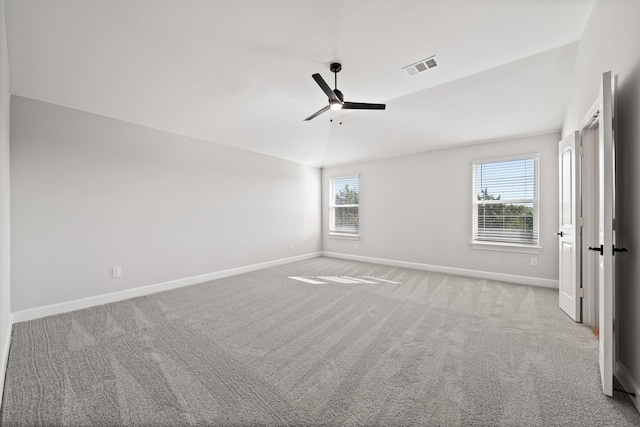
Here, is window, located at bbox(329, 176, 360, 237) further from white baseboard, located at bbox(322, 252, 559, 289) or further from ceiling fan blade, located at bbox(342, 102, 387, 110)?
ceiling fan blade, located at bbox(342, 102, 387, 110)

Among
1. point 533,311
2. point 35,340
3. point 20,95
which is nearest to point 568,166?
point 533,311

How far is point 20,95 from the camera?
2.94 meters

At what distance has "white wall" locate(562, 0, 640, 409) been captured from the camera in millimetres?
1658

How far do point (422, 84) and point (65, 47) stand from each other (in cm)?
419

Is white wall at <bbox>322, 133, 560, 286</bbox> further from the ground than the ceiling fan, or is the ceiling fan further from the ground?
the ceiling fan

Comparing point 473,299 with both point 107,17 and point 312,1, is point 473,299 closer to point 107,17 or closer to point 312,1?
point 312,1

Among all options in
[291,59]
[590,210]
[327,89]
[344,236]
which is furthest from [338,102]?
[344,236]

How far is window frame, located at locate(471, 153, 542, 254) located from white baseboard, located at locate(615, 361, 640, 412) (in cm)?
279

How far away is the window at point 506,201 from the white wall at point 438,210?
0.12m

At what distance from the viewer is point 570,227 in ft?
9.76

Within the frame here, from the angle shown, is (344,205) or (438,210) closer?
(438,210)

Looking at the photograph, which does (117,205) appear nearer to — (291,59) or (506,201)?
(291,59)

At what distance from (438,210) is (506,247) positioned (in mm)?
1294

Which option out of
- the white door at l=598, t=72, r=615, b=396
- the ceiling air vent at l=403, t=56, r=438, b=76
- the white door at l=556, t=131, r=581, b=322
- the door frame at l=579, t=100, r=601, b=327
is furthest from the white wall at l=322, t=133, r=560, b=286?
the white door at l=598, t=72, r=615, b=396
